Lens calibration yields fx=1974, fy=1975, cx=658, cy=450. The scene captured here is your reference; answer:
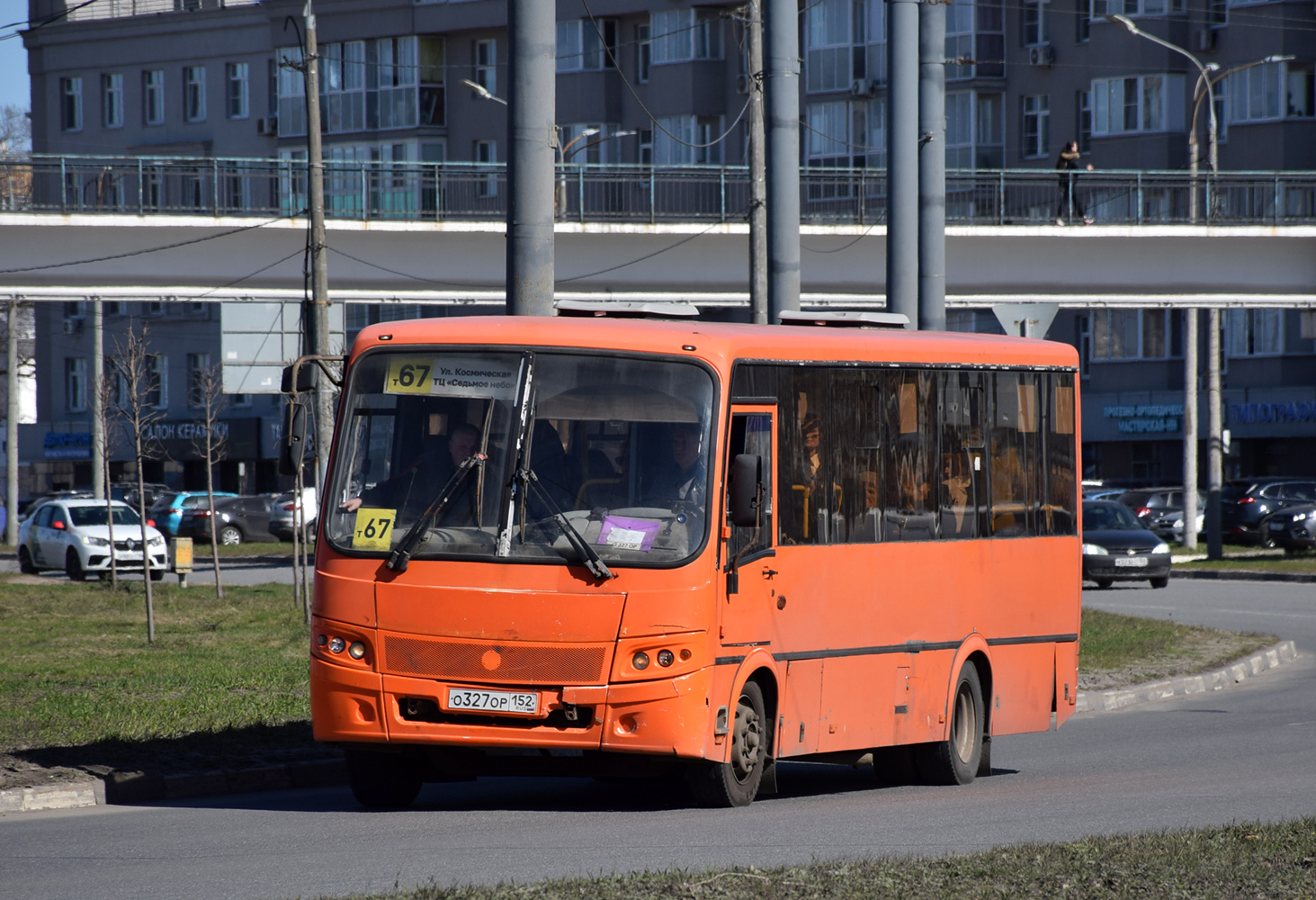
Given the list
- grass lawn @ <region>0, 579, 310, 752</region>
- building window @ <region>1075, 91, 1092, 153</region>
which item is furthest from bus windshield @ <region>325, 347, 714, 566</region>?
building window @ <region>1075, 91, 1092, 153</region>

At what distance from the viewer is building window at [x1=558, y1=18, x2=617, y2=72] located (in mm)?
65500

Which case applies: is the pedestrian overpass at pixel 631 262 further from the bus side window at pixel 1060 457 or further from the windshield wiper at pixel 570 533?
the windshield wiper at pixel 570 533

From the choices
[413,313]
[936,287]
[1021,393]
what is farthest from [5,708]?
[413,313]

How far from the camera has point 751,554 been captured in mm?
10586

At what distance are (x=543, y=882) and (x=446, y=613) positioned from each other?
2.82 m

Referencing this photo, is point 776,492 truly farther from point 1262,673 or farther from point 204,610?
point 204,610

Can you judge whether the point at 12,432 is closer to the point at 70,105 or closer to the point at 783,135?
the point at 70,105

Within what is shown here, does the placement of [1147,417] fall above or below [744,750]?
below

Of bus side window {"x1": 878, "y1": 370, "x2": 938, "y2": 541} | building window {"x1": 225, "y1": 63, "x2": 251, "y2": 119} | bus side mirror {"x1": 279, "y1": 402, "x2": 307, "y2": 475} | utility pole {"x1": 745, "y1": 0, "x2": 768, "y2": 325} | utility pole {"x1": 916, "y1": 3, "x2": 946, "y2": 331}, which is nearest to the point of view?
bus side mirror {"x1": 279, "y1": 402, "x2": 307, "y2": 475}

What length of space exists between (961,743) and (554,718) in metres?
3.77

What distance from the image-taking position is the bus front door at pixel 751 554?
33.9 ft

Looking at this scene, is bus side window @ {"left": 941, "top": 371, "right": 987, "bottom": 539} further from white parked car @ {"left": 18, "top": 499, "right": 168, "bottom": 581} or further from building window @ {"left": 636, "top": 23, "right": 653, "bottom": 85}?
building window @ {"left": 636, "top": 23, "right": 653, "bottom": 85}

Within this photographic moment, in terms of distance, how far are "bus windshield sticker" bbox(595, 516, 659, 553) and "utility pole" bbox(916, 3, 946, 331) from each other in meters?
11.1

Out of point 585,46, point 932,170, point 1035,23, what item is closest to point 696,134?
point 585,46
